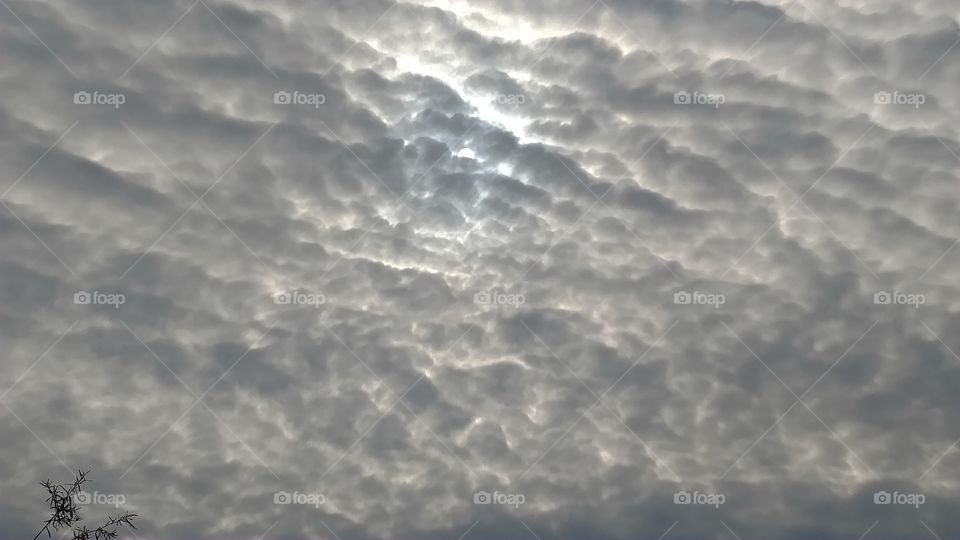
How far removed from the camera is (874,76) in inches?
1025

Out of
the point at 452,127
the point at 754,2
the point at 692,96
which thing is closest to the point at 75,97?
the point at 452,127

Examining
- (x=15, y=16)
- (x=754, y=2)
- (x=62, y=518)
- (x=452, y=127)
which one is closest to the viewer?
(x=62, y=518)

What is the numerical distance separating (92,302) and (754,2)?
2209 cm

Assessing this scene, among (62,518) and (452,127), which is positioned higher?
(452,127)

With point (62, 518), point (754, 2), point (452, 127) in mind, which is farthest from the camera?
point (452, 127)

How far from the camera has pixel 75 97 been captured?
80.9ft

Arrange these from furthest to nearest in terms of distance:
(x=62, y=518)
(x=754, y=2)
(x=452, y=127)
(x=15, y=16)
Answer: (x=452, y=127)
(x=754, y=2)
(x=15, y=16)
(x=62, y=518)

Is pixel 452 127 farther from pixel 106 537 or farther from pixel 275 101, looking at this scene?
pixel 106 537

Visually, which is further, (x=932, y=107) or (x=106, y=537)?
(x=932, y=107)

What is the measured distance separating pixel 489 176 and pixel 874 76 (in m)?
12.2

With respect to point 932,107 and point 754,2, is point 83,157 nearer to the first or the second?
point 754,2

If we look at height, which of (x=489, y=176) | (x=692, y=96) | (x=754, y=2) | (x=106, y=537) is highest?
(x=754, y=2)

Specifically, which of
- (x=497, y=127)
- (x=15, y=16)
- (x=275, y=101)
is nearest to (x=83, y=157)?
(x=15, y=16)

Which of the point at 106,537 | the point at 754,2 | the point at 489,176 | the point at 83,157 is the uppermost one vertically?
the point at 754,2
